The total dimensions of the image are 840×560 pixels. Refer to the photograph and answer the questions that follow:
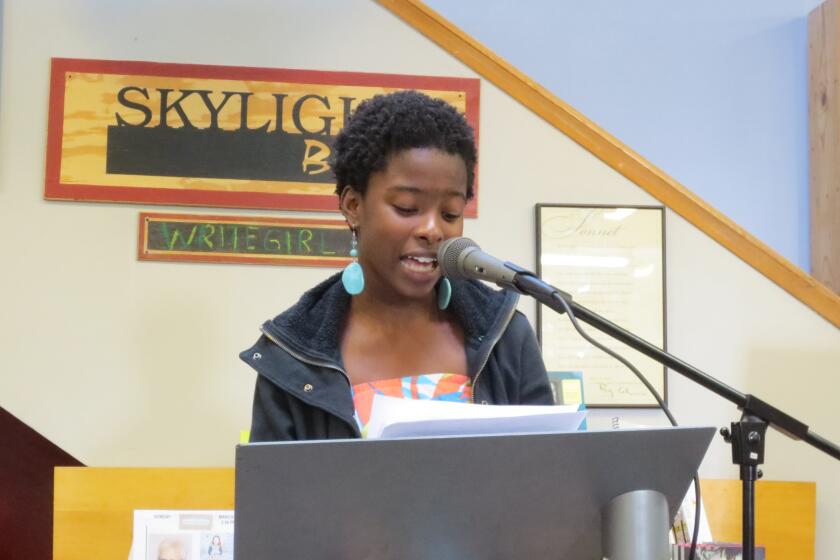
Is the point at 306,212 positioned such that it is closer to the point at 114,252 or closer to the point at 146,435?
the point at 114,252

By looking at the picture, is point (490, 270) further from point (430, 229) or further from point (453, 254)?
point (430, 229)

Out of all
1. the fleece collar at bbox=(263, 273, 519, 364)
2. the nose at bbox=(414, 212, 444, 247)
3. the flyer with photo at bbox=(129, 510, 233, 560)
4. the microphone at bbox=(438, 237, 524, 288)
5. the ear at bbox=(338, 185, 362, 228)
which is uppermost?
the ear at bbox=(338, 185, 362, 228)

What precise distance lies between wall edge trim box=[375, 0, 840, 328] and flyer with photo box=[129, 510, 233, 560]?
1225 mm

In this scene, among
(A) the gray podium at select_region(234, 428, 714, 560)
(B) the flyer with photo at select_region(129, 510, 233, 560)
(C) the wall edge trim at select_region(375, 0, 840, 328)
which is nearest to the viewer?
(A) the gray podium at select_region(234, 428, 714, 560)

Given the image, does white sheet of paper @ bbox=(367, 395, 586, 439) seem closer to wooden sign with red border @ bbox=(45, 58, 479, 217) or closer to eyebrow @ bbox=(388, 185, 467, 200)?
eyebrow @ bbox=(388, 185, 467, 200)

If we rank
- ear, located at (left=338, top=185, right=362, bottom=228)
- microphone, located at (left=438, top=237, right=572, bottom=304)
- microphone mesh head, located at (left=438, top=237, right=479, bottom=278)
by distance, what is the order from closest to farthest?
microphone, located at (left=438, top=237, right=572, bottom=304) < microphone mesh head, located at (left=438, top=237, right=479, bottom=278) < ear, located at (left=338, top=185, right=362, bottom=228)

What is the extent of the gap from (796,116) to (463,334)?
1834 mm

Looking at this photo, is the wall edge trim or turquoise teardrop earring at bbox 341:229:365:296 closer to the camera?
turquoise teardrop earring at bbox 341:229:365:296

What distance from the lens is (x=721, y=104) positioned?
2752mm

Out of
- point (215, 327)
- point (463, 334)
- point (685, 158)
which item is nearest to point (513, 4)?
point (685, 158)

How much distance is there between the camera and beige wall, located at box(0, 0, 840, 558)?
82.8 inches

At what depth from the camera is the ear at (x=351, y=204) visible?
137cm

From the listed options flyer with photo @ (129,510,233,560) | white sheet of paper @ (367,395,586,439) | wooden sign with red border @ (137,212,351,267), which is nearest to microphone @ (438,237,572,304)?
white sheet of paper @ (367,395,586,439)

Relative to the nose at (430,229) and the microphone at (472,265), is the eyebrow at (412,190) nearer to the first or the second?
the nose at (430,229)
